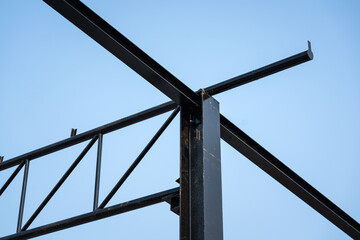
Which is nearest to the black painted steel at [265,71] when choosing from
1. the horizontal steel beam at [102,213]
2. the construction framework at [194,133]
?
the construction framework at [194,133]

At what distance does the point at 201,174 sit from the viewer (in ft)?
18.9

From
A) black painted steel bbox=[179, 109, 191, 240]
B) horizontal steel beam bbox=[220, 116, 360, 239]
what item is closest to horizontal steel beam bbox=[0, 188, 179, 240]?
black painted steel bbox=[179, 109, 191, 240]

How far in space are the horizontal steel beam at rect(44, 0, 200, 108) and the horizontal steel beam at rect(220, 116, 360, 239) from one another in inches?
29.5

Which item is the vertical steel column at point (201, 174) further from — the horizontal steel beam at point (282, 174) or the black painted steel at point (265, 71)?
the horizontal steel beam at point (282, 174)

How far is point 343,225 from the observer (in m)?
8.37

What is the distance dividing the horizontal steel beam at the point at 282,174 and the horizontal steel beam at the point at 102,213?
3.25 feet

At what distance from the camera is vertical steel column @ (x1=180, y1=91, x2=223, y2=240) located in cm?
557

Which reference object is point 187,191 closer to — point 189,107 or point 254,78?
point 189,107

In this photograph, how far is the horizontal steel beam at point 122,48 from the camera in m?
5.14

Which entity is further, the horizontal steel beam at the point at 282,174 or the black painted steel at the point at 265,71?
the horizontal steel beam at the point at 282,174

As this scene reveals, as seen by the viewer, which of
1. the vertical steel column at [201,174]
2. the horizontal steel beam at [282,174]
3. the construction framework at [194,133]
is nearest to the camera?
the construction framework at [194,133]

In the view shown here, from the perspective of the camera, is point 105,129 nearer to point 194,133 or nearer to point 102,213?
point 102,213

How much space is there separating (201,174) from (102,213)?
2445mm

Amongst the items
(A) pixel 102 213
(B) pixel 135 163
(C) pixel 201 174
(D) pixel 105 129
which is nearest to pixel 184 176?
(C) pixel 201 174
